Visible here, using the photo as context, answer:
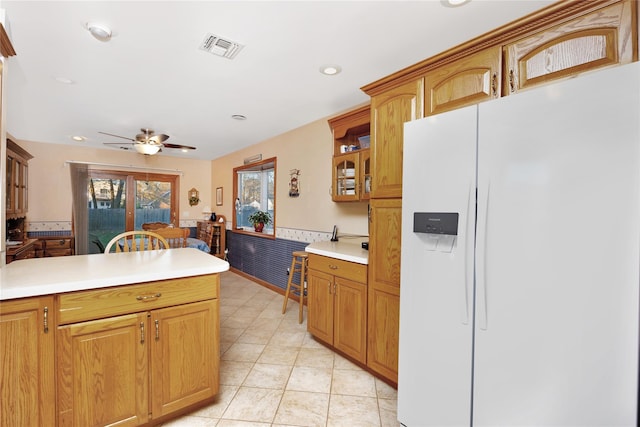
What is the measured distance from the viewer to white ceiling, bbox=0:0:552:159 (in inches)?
65.1

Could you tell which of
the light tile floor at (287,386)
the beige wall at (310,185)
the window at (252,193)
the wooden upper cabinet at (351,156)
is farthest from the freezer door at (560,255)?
the window at (252,193)

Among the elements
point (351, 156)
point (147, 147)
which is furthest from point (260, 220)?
point (351, 156)

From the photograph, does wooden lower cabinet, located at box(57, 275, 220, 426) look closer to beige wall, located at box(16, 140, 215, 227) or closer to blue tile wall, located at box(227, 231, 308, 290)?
blue tile wall, located at box(227, 231, 308, 290)

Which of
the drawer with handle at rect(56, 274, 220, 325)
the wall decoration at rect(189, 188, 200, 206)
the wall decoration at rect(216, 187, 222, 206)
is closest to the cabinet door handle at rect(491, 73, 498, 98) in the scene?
the drawer with handle at rect(56, 274, 220, 325)

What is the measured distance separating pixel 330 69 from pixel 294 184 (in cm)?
197

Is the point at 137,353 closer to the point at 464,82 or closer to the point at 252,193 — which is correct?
the point at 464,82

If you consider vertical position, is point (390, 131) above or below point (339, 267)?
above

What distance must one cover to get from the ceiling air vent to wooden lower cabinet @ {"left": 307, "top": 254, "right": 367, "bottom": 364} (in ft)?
5.93

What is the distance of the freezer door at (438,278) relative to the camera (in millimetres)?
1283

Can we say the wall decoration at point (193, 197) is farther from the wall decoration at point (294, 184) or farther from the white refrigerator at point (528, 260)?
the white refrigerator at point (528, 260)

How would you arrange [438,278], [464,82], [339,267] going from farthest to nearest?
1. [339,267]
2. [464,82]
3. [438,278]

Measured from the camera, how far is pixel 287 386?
6.82ft

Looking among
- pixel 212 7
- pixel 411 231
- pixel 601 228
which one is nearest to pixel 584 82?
pixel 601 228

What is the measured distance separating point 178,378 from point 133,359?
0.28 meters
